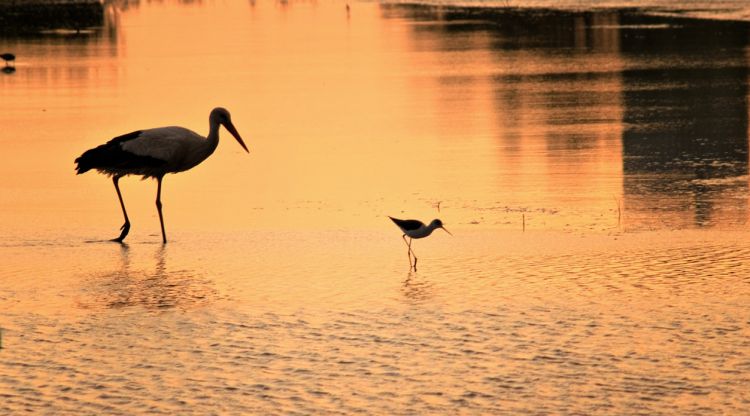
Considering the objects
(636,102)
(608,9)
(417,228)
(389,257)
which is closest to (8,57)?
(636,102)

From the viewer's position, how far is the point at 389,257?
12852 mm

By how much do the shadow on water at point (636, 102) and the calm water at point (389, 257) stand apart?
0.10 metres

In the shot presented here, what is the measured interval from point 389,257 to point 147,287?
6.94 ft

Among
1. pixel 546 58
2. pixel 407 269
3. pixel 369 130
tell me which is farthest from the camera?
pixel 546 58

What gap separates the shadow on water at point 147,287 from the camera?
11.2 metres

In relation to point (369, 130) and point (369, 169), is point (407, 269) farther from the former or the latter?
point (369, 130)

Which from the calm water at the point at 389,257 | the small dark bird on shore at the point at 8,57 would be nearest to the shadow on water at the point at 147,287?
the calm water at the point at 389,257

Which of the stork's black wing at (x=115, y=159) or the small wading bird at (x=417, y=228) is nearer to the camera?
the small wading bird at (x=417, y=228)

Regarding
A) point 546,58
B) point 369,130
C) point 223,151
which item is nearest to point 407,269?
point 223,151

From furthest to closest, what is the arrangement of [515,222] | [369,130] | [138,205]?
[369,130] → [138,205] → [515,222]

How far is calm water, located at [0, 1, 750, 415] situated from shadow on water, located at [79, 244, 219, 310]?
0.04 metres

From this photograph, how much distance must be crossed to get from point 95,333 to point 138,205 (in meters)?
6.19

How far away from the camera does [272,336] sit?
10.1 meters

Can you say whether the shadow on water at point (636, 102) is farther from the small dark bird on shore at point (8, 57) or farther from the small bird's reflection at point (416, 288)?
the small dark bird on shore at point (8, 57)
